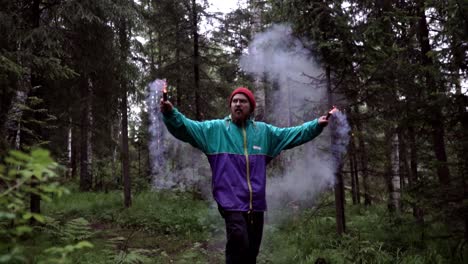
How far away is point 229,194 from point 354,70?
5900mm

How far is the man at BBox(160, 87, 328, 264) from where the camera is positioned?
4008mm

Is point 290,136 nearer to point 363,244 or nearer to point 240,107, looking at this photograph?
point 240,107

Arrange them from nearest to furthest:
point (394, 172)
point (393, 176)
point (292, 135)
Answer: point (292, 135)
point (394, 172)
point (393, 176)

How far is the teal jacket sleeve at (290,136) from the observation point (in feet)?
14.7

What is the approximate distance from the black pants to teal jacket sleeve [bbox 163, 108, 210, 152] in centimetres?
82

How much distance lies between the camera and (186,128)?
420 centimetres

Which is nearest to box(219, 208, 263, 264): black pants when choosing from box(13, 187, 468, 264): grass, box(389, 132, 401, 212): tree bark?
box(13, 187, 468, 264): grass

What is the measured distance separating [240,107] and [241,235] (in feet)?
4.76

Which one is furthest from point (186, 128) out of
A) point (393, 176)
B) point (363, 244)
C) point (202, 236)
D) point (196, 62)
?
point (196, 62)

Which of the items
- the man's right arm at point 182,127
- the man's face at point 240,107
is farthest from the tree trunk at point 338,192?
the man's right arm at point 182,127

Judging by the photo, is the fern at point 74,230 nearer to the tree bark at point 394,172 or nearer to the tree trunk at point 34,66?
the tree trunk at point 34,66

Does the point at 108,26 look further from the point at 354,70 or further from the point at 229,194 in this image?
the point at 229,194

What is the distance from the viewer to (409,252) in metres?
7.05

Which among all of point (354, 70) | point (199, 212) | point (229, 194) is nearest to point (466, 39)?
point (354, 70)
